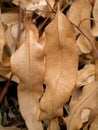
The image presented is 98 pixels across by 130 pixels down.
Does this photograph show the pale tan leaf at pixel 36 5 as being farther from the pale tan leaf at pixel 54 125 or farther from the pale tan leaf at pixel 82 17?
the pale tan leaf at pixel 54 125

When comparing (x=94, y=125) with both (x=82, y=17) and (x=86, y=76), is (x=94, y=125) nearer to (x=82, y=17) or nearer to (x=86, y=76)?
(x=86, y=76)

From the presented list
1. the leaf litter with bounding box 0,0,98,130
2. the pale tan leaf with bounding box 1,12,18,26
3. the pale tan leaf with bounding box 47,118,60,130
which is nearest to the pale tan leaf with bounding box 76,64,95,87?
the leaf litter with bounding box 0,0,98,130

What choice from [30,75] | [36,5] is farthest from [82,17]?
[30,75]

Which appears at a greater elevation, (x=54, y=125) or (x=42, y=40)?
(x=42, y=40)

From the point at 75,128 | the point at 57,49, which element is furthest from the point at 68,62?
the point at 75,128

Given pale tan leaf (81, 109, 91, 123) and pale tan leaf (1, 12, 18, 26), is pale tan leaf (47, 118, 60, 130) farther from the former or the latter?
pale tan leaf (1, 12, 18, 26)
